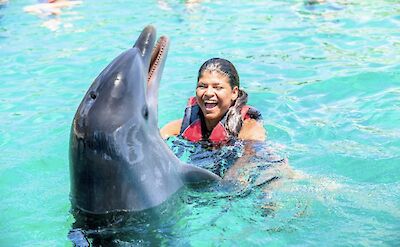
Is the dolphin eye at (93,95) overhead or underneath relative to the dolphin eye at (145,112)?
overhead

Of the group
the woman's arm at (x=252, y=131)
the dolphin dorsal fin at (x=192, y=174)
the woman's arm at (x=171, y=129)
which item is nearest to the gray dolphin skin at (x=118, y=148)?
the dolphin dorsal fin at (x=192, y=174)

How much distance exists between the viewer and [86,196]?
3.88m

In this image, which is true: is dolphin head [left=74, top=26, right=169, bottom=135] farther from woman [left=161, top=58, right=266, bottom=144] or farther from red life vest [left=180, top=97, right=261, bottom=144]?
red life vest [left=180, top=97, right=261, bottom=144]

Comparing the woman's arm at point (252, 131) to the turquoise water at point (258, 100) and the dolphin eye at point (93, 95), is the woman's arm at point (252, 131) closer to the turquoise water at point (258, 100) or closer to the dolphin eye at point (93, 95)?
the turquoise water at point (258, 100)

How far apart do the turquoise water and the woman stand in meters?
0.67

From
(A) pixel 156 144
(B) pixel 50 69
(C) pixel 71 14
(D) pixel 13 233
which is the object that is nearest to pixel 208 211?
(A) pixel 156 144

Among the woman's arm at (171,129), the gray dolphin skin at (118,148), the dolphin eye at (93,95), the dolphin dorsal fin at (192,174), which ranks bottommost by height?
the woman's arm at (171,129)

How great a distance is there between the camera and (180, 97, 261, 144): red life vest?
19.2 ft

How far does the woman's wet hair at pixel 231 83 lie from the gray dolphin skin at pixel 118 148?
5.06 feet

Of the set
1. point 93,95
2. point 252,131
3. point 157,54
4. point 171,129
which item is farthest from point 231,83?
point 93,95

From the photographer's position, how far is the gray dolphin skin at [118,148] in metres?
3.81

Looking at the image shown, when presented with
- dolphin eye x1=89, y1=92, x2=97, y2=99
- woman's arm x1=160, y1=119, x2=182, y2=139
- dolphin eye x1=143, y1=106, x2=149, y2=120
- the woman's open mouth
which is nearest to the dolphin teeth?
dolphin eye x1=143, y1=106, x2=149, y2=120

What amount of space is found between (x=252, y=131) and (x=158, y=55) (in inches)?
63.3

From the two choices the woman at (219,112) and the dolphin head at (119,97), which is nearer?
the dolphin head at (119,97)
